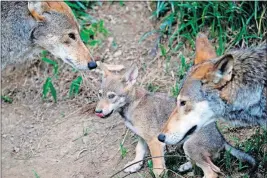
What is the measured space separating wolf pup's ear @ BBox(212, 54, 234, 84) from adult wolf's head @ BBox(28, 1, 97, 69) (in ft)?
8.14

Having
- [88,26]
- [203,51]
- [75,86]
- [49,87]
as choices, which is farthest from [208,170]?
[88,26]

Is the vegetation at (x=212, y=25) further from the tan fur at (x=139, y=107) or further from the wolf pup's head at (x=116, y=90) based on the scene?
the wolf pup's head at (x=116, y=90)

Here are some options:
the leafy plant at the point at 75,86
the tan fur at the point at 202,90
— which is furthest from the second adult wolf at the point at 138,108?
the leafy plant at the point at 75,86

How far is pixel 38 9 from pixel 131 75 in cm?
147

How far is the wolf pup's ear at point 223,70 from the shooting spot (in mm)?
5879

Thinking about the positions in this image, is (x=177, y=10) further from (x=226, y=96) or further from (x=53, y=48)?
(x=226, y=96)

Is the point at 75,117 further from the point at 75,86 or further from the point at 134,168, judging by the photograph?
the point at 134,168

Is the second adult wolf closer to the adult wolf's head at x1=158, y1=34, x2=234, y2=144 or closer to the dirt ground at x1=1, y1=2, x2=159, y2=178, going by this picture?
the dirt ground at x1=1, y1=2, x2=159, y2=178

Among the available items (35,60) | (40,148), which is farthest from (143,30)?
(40,148)

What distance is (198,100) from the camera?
6.22 m

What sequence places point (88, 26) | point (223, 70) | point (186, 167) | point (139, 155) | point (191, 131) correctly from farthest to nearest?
point (88, 26) < point (139, 155) < point (186, 167) < point (191, 131) < point (223, 70)

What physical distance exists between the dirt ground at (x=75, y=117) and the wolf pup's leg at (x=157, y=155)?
33 cm

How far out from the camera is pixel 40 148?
27.4 feet

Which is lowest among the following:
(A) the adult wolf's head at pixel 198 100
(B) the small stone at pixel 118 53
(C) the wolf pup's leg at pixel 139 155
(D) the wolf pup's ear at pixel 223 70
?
(C) the wolf pup's leg at pixel 139 155
